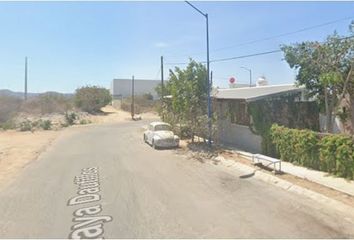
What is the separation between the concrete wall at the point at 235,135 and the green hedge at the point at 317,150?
2.87 metres

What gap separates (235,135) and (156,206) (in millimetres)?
13628

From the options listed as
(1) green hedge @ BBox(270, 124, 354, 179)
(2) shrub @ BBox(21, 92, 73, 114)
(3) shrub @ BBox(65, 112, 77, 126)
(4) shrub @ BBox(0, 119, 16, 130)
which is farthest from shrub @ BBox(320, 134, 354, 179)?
(2) shrub @ BBox(21, 92, 73, 114)

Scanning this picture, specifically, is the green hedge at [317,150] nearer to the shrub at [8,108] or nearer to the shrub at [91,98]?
the shrub at [8,108]

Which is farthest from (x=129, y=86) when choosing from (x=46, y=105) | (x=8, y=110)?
(x=8, y=110)

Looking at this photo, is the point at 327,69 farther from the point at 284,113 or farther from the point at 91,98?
the point at 91,98

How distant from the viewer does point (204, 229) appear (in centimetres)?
830

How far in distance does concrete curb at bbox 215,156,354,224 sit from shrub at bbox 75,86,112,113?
1936 inches

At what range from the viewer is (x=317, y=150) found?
565 inches

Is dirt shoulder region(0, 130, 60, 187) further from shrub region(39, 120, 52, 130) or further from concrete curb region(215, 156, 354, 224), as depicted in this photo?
shrub region(39, 120, 52, 130)

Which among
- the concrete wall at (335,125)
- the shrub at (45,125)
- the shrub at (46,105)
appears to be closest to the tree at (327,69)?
the concrete wall at (335,125)

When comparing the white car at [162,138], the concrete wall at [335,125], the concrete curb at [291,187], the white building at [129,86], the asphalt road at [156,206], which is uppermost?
the white building at [129,86]

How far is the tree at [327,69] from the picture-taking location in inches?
670

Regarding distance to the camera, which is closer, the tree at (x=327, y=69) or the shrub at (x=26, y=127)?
the tree at (x=327, y=69)

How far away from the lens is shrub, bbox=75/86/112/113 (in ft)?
208
